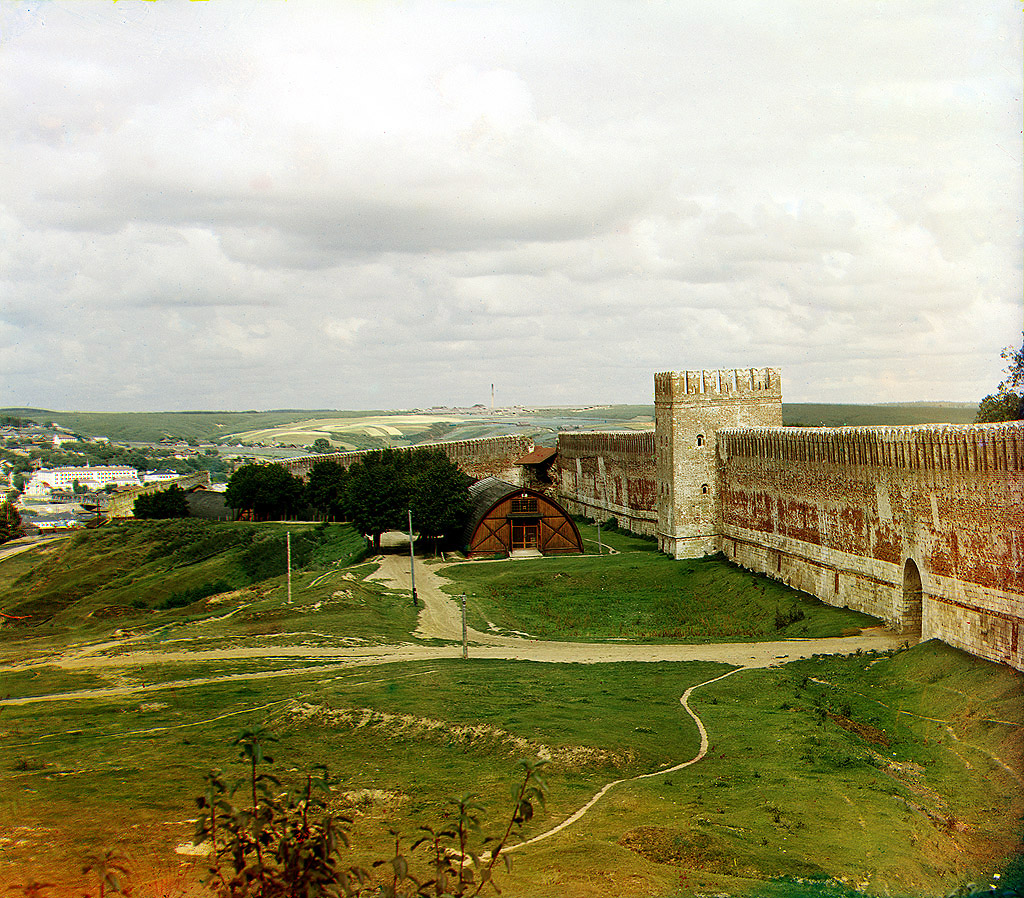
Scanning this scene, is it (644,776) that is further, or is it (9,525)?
(9,525)

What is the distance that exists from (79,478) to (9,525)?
96.6 meters

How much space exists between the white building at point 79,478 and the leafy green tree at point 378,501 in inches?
4466

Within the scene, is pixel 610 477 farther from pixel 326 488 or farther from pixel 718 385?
pixel 326 488

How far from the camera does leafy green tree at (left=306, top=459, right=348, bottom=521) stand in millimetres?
65375

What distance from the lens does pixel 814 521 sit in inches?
1172

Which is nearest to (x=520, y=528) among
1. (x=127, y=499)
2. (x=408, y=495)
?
(x=408, y=495)

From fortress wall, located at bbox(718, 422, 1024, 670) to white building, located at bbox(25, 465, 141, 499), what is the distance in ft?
450

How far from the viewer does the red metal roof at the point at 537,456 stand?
230 ft

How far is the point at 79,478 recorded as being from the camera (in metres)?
162

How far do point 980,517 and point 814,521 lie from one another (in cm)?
1016

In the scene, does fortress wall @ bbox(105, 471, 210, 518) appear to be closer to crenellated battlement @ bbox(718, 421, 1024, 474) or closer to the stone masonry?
the stone masonry

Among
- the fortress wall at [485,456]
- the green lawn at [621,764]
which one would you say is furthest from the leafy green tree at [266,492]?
the green lawn at [621,764]

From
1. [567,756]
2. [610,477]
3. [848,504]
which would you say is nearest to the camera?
[567,756]

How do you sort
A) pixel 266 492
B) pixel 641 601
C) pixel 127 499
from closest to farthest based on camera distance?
pixel 641 601 → pixel 266 492 → pixel 127 499
